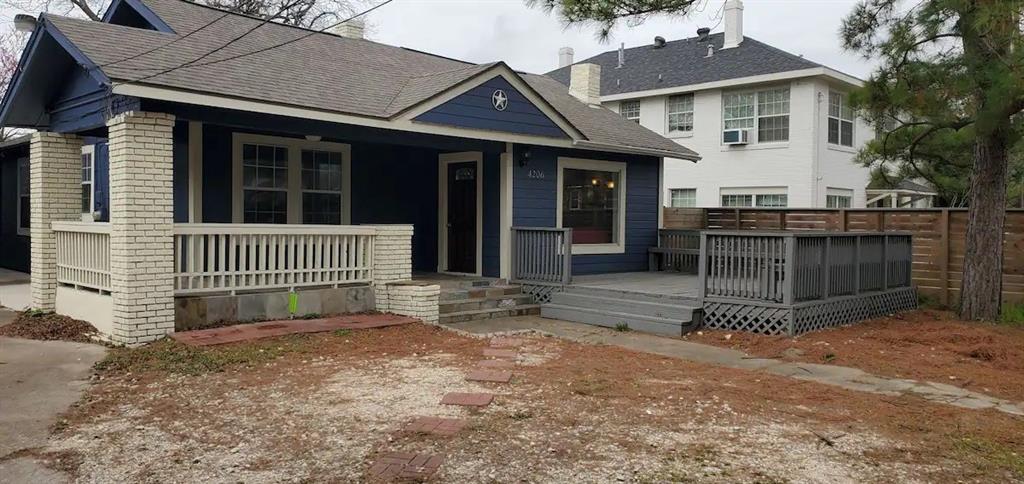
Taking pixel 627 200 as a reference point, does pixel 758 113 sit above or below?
above

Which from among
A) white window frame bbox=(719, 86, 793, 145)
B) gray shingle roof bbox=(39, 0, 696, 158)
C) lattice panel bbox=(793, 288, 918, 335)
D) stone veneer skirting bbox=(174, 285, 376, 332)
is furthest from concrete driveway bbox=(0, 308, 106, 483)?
white window frame bbox=(719, 86, 793, 145)

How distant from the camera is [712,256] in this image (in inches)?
395

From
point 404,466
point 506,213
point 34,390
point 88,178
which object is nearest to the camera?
point 404,466

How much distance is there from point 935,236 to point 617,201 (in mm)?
5244

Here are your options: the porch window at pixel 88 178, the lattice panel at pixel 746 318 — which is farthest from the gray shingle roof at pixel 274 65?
the lattice panel at pixel 746 318

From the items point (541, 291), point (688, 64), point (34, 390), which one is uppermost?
point (688, 64)

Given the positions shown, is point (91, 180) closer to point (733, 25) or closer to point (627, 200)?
point (627, 200)

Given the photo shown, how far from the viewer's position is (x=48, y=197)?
9.86 m

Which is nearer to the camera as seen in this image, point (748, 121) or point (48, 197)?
point (48, 197)

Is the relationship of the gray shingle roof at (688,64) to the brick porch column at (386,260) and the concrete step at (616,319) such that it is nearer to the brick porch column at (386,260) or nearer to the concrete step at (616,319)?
the concrete step at (616,319)

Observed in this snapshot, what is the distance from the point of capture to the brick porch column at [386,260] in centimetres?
1034

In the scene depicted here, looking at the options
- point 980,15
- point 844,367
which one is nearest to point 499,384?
point 844,367

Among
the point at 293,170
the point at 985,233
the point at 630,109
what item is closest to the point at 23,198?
the point at 293,170

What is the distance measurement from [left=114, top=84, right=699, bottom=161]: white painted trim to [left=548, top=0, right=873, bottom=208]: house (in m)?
7.86
